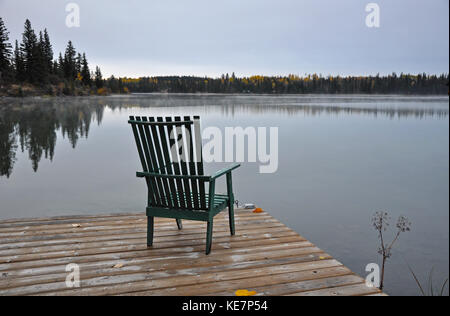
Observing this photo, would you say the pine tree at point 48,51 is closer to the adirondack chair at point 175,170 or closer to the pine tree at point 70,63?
the pine tree at point 70,63

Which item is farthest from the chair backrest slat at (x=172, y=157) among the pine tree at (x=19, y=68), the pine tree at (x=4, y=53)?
the pine tree at (x=19, y=68)

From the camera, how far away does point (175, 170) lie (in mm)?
3156

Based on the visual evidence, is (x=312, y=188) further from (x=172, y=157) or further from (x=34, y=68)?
(x=34, y=68)

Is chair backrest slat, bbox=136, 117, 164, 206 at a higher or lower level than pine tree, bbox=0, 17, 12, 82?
lower

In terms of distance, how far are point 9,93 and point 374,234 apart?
63.2 metres

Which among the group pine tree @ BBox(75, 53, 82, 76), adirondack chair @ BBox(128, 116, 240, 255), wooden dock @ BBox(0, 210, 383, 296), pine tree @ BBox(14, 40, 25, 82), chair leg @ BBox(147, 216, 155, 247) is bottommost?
wooden dock @ BBox(0, 210, 383, 296)

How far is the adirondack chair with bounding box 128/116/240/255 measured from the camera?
301 cm

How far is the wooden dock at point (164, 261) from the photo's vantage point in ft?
8.46

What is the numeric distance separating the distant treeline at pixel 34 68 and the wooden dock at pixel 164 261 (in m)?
59.2

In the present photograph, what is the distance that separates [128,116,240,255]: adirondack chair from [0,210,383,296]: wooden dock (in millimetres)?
314

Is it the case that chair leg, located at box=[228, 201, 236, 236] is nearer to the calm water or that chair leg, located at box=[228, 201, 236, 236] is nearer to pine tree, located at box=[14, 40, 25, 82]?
the calm water

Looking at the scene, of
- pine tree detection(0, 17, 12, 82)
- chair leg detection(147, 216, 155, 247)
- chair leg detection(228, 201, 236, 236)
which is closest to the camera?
chair leg detection(147, 216, 155, 247)

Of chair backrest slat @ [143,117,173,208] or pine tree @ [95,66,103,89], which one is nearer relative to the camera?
chair backrest slat @ [143,117,173,208]

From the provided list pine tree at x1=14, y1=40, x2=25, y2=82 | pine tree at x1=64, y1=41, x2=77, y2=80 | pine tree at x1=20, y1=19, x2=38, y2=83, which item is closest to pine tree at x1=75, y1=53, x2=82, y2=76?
pine tree at x1=64, y1=41, x2=77, y2=80
